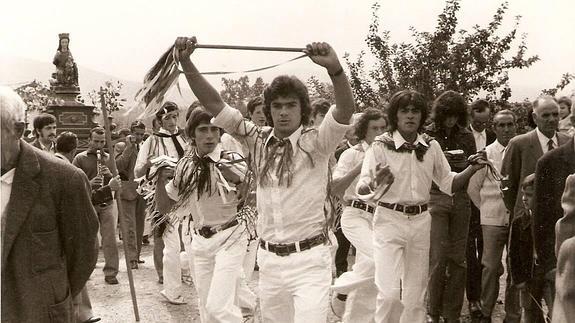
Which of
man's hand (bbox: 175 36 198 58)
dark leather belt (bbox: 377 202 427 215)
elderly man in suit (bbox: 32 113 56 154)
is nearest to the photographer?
man's hand (bbox: 175 36 198 58)

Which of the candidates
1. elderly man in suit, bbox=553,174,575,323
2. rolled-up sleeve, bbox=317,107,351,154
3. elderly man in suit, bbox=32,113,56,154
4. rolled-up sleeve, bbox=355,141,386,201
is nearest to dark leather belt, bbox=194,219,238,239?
rolled-up sleeve, bbox=355,141,386,201

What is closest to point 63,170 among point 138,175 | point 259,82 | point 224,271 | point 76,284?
point 76,284

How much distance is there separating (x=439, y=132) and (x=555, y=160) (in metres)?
2.37

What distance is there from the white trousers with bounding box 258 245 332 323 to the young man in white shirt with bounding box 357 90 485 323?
1332mm

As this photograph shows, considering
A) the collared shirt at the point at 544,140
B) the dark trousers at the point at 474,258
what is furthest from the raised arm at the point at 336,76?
the dark trousers at the point at 474,258

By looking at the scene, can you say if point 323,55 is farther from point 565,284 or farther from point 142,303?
point 142,303

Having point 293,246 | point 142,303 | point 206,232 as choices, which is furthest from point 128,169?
point 293,246

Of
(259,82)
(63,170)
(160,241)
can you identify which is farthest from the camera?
(259,82)

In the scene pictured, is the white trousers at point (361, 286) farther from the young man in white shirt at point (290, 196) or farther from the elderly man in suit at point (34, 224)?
the elderly man in suit at point (34, 224)

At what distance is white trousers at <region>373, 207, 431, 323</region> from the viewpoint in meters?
6.04

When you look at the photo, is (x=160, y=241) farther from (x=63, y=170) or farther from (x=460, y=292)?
(x=63, y=170)

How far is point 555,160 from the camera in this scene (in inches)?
193

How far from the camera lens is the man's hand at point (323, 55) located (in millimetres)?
4250

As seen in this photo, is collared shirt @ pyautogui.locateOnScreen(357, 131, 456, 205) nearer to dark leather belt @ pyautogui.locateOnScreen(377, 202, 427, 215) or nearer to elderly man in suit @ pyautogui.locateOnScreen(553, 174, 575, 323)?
dark leather belt @ pyautogui.locateOnScreen(377, 202, 427, 215)
